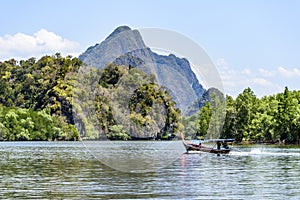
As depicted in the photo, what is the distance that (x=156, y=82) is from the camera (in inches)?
1674

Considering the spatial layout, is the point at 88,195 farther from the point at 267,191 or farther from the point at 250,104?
the point at 250,104

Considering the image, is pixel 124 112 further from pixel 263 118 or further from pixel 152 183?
pixel 263 118

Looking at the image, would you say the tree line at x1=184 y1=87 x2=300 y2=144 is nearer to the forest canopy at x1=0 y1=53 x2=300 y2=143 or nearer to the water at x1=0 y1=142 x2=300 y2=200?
the forest canopy at x1=0 y1=53 x2=300 y2=143

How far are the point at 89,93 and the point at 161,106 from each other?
643 inches

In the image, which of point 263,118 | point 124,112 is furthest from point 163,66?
point 263,118

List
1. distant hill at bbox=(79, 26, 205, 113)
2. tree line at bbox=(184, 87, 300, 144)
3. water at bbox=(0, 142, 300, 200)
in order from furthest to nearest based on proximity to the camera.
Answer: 1. tree line at bbox=(184, 87, 300, 144)
2. distant hill at bbox=(79, 26, 205, 113)
3. water at bbox=(0, 142, 300, 200)

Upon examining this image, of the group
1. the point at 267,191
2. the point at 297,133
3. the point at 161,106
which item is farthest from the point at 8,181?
the point at 297,133

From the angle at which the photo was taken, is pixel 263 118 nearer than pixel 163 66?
No

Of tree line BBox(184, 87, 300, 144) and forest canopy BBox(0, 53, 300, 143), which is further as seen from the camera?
tree line BBox(184, 87, 300, 144)

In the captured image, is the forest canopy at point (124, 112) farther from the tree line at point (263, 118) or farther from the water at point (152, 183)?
the water at point (152, 183)

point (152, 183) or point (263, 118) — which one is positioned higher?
point (263, 118)

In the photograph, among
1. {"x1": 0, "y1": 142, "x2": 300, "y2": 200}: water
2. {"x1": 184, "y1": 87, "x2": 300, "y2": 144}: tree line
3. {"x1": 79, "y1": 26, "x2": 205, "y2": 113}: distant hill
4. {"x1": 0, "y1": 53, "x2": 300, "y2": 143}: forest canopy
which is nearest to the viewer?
{"x1": 0, "y1": 142, "x2": 300, "y2": 200}: water

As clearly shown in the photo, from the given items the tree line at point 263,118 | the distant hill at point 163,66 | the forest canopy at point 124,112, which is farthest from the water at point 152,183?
the tree line at point 263,118

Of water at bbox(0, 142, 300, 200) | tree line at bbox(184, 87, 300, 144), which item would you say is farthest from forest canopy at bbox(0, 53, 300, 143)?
water at bbox(0, 142, 300, 200)
